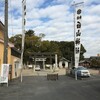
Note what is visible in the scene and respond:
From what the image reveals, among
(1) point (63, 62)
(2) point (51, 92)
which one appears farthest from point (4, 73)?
(1) point (63, 62)

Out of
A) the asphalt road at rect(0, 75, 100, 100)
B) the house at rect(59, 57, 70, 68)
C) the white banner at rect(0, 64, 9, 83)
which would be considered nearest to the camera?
the asphalt road at rect(0, 75, 100, 100)

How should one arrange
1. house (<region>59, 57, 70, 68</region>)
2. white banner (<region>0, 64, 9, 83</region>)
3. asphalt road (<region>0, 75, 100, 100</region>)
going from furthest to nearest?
1. house (<region>59, 57, 70, 68</region>)
2. white banner (<region>0, 64, 9, 83</region>)
3. asphalt road (<region>0, 75, 100, 100</region>)

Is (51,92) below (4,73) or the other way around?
below

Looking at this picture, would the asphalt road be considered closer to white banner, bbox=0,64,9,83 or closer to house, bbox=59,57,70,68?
white banner, bbox=0,64,9,83

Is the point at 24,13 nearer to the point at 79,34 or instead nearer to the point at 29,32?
the point at 79,34

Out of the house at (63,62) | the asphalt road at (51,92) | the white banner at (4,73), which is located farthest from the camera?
the house at (63,62)

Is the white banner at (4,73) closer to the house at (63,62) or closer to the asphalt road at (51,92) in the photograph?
the asphalt road at (51,92)

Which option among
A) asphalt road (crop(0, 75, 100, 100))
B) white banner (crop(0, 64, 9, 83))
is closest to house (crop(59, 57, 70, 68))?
asphalt road (crop(0, 75, 100, 100))

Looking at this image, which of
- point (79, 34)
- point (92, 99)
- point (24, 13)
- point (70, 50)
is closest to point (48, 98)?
point (92, 99)

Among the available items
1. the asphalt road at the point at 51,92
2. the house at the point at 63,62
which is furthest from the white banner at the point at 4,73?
the house at the point at 63,62

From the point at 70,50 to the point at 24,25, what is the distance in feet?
343

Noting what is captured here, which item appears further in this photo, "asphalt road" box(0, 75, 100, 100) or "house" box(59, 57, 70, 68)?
"house" box(59, 57, 70, 68)

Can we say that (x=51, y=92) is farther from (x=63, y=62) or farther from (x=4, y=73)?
(x=63, y=62)

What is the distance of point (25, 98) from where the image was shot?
18391 millimetres
